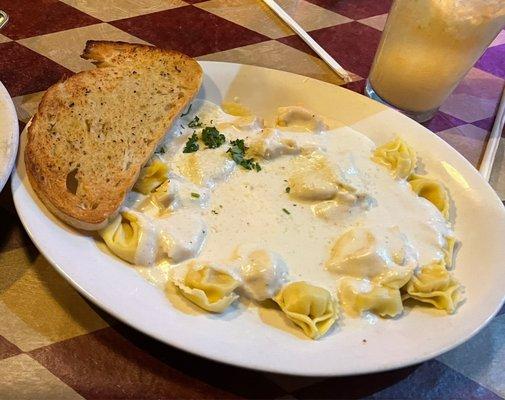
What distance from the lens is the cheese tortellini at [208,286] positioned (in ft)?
4.83

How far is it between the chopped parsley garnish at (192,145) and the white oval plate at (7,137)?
54 centimetres

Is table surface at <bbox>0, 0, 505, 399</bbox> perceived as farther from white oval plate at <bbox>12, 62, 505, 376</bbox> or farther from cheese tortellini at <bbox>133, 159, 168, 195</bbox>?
cheese tortellini at <bbox>133, 159, 168, 195</bbox>

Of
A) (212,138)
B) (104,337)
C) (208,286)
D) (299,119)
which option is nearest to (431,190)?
(299,119)

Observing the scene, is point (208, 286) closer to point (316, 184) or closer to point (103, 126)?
point (316, 184)

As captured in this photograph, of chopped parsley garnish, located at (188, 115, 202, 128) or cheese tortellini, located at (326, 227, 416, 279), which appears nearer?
cheese tortellini, located at (326, 227, 416, 279)

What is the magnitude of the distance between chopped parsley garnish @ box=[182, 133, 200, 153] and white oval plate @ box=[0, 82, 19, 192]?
54 cm

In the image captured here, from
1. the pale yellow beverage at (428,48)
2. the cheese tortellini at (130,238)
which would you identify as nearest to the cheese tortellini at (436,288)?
the cheese tortellini at (130,238)

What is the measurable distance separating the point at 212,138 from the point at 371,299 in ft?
2.62

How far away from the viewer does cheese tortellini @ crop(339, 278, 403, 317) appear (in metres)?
1.54

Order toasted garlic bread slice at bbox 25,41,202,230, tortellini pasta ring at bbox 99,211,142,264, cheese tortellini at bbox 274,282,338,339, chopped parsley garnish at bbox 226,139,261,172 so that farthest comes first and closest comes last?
chopped parsley garnish at bbox 226,139,261,172, toasted garlic bread slice at bbox 25,41,202,230, tortellini pasta ring at bbox 99,211,142,264, cheese tortellini at bbox 274,282,338,339

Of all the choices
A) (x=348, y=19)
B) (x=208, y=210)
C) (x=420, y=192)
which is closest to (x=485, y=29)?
(x=420, y=192)

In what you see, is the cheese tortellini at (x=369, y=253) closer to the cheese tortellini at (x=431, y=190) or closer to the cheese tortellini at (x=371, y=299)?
the cheese tortellini at (x=371, y=299)

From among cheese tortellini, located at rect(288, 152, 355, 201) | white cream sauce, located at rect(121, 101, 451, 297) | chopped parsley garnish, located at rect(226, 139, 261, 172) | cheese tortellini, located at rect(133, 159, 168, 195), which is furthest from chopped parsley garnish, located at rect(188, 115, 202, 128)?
cheese tortellini, located at rect(288, 152, 355, 201)

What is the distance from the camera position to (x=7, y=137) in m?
1.68
